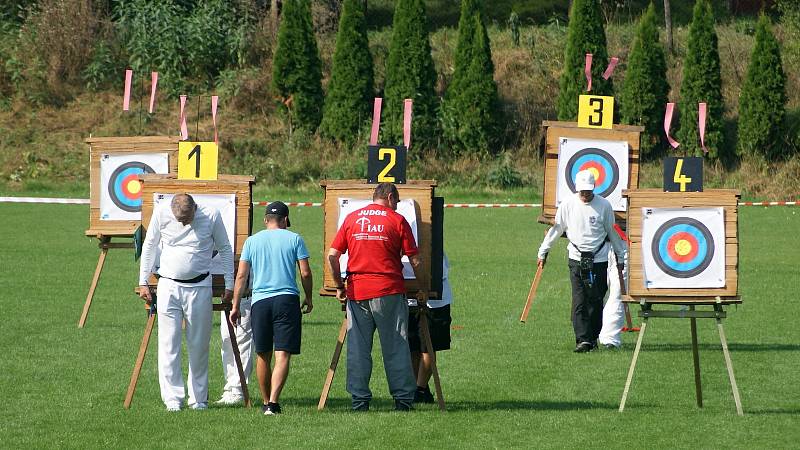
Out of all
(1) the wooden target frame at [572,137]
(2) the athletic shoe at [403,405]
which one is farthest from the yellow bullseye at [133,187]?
(2) the athletic shoe at [403,405]

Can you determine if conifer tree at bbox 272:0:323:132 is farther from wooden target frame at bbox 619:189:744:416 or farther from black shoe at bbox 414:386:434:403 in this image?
wooden target frame at bbox 619:189:744:416

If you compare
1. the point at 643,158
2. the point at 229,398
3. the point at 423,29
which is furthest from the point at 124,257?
the point at 643,158

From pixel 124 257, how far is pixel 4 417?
13666 millimetres

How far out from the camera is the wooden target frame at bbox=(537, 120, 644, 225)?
17.5m

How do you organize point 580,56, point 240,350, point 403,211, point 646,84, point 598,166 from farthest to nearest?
1. point 646,84
2. point 580,56
3. point 598,166
4. point 240,350
5. point 403,211

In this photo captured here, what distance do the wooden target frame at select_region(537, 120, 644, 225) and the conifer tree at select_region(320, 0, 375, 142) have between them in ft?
69.6

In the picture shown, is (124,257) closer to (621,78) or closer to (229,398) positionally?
(229,398)

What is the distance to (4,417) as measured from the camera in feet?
37.9

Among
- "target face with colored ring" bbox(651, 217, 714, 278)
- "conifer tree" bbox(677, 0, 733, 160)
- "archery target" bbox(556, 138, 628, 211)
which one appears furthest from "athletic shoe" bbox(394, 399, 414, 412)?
"conifer tree" bbox(677, 0, 733, 160)

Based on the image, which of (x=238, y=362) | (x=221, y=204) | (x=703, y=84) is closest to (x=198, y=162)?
(x=221, y=204)

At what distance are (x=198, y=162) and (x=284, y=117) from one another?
27313 mm

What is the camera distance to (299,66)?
39.5 meters

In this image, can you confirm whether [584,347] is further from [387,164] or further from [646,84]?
[646,84]

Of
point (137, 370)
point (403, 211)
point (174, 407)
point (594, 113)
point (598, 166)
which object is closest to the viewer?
point (174, 407)
